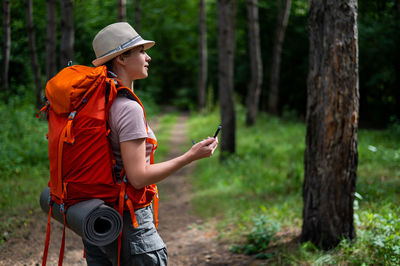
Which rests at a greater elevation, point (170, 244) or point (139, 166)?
point (139, 166)

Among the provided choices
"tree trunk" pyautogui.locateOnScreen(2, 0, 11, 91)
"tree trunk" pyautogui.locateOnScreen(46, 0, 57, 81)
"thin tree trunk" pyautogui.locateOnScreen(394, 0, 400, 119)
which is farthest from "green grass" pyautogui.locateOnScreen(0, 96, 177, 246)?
"thin tree trunk" pyautogui.locateOnScreen(394, 0, 400, 119)

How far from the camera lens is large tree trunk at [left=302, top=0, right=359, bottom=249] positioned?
166 inches

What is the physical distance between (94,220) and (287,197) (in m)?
4.98

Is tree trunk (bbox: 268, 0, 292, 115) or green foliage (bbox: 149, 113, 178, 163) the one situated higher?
tree trunk (bbox: 268, 0, 292, 115)

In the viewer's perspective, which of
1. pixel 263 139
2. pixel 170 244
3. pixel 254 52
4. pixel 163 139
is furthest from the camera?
pixel 254 52

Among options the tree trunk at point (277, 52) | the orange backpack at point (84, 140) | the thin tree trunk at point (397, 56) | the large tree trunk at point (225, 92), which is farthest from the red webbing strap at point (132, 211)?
the tree trunk at point (277, 52)

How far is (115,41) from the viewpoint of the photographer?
2377 millimetres

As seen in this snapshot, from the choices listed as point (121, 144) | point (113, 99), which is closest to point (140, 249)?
point (121, 144)

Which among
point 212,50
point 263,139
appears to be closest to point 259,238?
point 263,139

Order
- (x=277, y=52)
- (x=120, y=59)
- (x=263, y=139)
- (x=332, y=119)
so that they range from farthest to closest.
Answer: (x=277, y=52), (x=263, y=139), (x=332, y=119), (x=120, y=59)

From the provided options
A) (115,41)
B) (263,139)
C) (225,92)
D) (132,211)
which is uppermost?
(115,41)

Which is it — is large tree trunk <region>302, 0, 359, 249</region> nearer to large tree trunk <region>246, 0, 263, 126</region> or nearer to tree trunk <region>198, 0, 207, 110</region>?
large tree trunk <region>246, 0, 263, 126</region>

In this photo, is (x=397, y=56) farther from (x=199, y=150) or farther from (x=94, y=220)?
(x=94, y=220)

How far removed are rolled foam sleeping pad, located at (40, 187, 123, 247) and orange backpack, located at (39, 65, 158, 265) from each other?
63 millimetres
